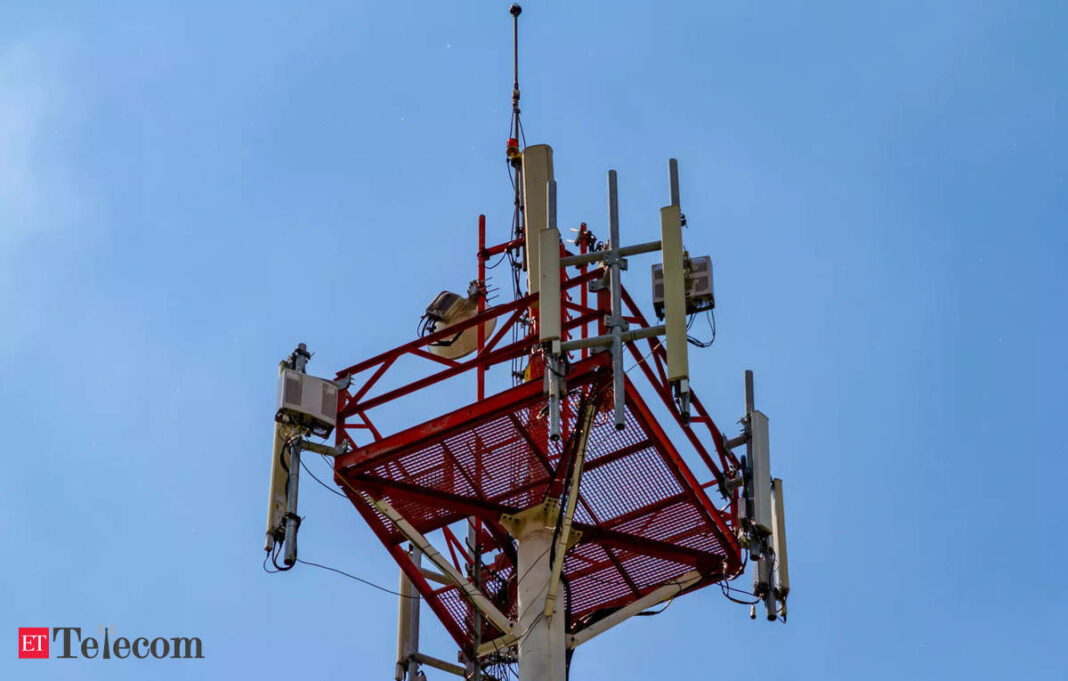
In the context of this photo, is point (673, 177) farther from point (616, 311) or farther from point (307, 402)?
point (307, 402)

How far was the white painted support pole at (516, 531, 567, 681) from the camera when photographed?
28641 mm

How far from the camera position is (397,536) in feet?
100

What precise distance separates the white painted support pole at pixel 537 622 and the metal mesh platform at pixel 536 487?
2.38ft

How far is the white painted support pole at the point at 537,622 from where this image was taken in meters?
28.6

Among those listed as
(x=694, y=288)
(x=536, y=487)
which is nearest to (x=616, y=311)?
(x=694, y=288)

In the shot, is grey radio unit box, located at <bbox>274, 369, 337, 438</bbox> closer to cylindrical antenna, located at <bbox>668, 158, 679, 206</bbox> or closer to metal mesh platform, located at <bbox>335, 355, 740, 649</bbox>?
metal mesh platform, located at <bbox>335, 355, 740, 649</bbox>

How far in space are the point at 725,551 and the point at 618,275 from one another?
549 centimetres

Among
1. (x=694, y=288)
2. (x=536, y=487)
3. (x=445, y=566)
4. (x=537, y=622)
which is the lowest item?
(x=537, y=622)

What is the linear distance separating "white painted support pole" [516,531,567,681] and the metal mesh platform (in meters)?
Answer: 0.72

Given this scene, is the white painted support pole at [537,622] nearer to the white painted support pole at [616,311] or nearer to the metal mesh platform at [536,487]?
the metal mesh platform at [536,487]

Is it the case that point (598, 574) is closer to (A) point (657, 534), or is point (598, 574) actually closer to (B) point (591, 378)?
(A) point (657, 534)

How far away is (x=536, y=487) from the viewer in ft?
98.7

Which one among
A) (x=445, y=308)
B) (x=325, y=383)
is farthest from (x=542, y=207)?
(x=325, y=383)

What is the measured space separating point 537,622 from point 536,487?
2.15m
